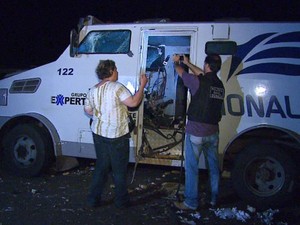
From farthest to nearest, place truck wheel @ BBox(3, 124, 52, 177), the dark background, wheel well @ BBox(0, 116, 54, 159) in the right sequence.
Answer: the dark background, wheel well @ BBox(0, 116, 54, 159), truck wheel @ BBox(3, 124, 52, 177)

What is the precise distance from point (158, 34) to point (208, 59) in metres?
1.28

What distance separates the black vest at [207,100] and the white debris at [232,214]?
124cm

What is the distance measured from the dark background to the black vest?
67.6 feet

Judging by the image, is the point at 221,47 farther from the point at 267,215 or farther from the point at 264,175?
the point at 267,215

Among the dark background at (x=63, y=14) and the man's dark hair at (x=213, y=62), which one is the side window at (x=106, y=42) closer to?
the man's dark hair at (x=213, y=62)

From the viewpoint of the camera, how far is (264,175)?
5398mm

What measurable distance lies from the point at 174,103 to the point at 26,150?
112 inches

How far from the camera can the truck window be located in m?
5.53

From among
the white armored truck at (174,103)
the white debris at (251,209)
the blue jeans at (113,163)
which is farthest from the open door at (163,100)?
the white debris at (251,209)

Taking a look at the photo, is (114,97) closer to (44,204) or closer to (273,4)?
(44,204)

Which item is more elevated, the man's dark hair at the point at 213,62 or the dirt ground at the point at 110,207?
the man's dark hair at the point at 213,62

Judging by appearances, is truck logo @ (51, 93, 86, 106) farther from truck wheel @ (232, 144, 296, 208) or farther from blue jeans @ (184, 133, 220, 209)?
truck wheel @ (232, 144, 296, 208)

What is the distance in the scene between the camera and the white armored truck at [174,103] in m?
5.34

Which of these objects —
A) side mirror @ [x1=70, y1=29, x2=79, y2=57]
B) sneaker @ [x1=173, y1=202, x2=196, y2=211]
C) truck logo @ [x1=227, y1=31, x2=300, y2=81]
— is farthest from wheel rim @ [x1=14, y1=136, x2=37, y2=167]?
truck logo @ [x1=227, y1=31, x2=300, y2=81]
